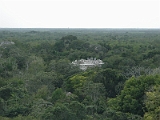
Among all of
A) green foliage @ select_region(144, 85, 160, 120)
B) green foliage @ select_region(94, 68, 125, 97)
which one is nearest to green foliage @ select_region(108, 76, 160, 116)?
green foliage @ select_region(144, 85, 160, 120)

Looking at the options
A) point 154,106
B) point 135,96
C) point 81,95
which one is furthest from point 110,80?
point 154,106

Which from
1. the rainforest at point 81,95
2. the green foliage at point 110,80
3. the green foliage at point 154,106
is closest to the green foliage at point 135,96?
the rainforest at point 81,95

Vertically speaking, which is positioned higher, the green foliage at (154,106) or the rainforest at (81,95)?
the green foliage at (154,106)

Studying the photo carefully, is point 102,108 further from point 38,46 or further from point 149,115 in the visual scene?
point 38,46

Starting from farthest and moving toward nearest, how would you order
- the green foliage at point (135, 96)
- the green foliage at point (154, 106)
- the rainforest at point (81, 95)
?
the green foliage at point (135, 96) < the rainforest at point (81, 95) < the green foliage at point (154, 106)

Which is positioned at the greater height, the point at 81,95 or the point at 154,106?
the point at 154,106

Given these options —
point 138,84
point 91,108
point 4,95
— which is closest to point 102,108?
point 91,108

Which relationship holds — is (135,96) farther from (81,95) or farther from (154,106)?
(81,95)

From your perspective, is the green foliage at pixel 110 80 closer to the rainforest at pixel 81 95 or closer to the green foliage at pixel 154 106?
the rainforest at pixel 81 95

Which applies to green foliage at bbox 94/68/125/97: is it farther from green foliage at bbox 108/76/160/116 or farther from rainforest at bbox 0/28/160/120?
green foliage at bbox 108/76/160/116

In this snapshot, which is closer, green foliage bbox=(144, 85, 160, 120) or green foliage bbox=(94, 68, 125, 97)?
green foliage bbox=(144, 85, 160, 120)

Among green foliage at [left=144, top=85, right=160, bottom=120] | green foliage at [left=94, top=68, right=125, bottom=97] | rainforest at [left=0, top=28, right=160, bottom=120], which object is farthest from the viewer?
green foliage at [left=94, top=68, right=125, bottom=97]
